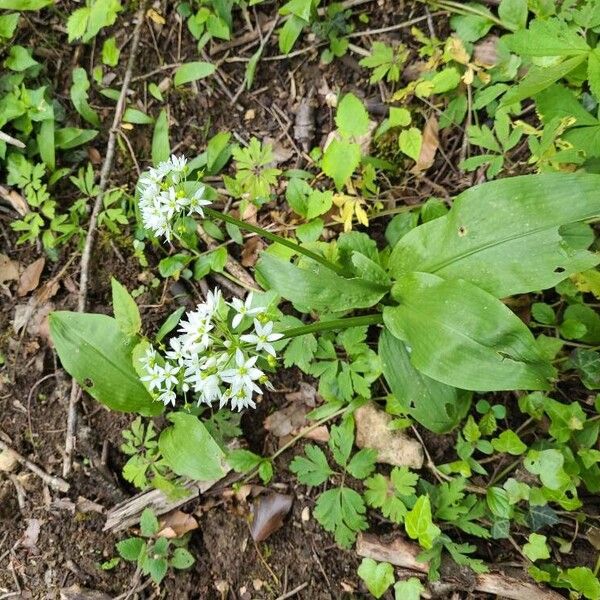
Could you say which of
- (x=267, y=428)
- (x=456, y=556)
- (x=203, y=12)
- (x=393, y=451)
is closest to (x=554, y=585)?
(x=456, y=556)

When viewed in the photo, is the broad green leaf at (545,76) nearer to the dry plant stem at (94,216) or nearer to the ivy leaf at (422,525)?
the ivy leaf at (422,525)

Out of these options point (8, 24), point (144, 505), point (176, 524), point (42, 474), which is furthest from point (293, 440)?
point (8, 24)

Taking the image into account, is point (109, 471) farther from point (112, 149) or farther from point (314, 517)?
point (112, 149)

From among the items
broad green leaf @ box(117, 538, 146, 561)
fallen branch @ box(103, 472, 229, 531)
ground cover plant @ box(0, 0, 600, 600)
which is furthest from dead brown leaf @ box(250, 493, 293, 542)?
broad green leaf @ box(117, 538, 146, 561)

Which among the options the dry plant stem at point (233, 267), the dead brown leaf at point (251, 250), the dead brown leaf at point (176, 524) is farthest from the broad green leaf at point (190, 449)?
the dead brown leaf at point (251, 250)

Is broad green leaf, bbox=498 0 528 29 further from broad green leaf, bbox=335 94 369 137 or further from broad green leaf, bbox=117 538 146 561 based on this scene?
broad green leaf, bbox=117 538 146 561
